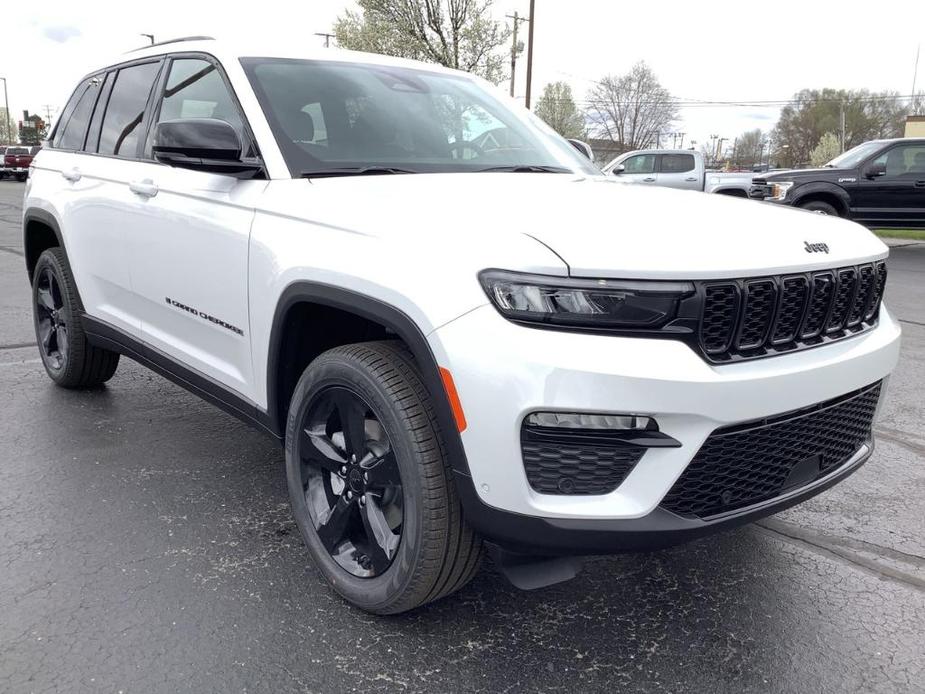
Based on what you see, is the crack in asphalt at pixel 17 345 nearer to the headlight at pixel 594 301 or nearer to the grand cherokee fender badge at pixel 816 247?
the headlight at pixel 594 301

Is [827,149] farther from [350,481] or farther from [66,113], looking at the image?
[350,481]

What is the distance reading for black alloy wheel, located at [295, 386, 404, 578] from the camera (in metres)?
2.42

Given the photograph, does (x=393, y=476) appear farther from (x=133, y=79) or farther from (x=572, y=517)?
(x=133, y=79)

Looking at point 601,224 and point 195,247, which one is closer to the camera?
point 601,224

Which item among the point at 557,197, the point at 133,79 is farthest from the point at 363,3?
the point at 557,197

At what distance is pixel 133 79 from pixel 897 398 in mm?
4791

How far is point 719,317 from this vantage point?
2023 millimetres

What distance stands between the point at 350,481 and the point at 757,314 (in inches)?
51.8

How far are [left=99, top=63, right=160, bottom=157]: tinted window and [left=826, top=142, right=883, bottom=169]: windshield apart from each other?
12877 millimetres

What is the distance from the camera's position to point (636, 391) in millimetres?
1902

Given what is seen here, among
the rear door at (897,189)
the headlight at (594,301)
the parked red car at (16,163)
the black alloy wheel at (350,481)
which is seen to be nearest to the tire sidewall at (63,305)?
the black alloy wheel at (350,481)

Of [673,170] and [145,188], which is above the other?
[673,170]

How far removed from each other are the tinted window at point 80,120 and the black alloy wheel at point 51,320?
29.0 inches

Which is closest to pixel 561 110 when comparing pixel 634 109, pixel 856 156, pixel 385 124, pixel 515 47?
pixel 634 109
